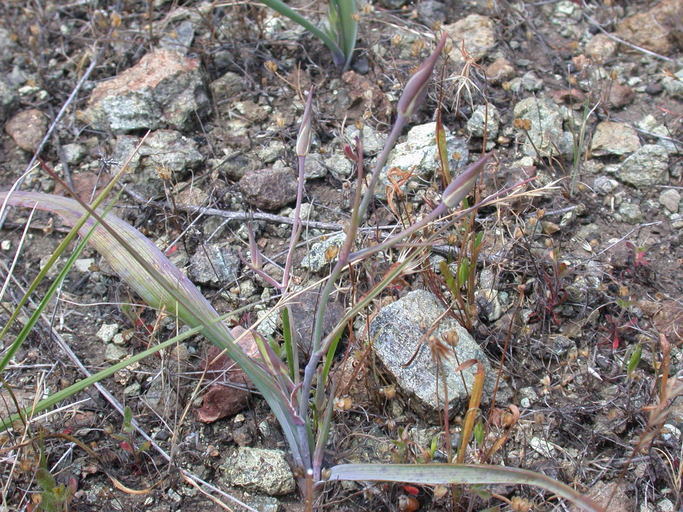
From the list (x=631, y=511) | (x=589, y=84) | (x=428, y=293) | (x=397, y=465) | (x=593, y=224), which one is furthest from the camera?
(x=589, y=84)

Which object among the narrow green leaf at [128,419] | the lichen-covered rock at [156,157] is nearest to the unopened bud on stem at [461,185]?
the narrow green leaf at [128,419]

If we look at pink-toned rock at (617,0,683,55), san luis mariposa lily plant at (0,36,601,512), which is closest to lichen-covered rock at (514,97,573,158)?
pink-toned rock at (617,0,683,55)

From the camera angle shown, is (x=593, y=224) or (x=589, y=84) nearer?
(x=593, y=224)

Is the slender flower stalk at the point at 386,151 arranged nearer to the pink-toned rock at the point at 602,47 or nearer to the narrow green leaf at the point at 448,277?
the narrow green leaf at the point at 448,277

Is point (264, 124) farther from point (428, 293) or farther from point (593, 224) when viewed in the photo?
point (593, 224)

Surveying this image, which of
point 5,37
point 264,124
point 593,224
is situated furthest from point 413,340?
point 5,37

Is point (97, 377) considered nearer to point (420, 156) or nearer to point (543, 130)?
point (420, 156)
